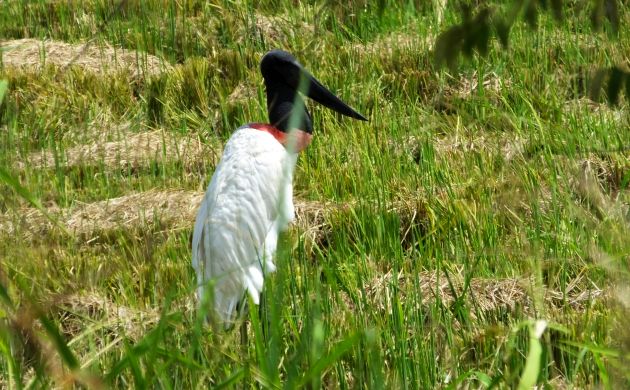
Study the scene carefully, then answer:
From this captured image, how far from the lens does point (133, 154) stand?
4.89 metres

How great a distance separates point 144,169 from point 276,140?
0.88m

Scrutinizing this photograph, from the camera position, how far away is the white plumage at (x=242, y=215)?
12.1ft

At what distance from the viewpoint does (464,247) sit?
3760mm

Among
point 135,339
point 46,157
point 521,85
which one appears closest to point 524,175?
point 521,85

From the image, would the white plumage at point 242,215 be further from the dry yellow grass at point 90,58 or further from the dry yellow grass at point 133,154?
the dry yellow grass at point 90,58

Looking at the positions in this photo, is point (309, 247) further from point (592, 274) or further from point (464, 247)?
point (592, 274)

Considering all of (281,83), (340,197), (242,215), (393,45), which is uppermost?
(281,83)

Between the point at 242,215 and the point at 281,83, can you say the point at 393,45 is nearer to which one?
the point at 281,83

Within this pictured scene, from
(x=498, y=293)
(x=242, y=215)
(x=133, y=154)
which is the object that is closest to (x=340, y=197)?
(x=242, y=215)

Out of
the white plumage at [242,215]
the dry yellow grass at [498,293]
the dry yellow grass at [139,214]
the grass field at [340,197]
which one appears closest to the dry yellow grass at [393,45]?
the grass field at [340,197]

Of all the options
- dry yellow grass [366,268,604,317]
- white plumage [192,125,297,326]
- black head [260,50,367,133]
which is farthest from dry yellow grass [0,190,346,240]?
dry yellow grass [366,268,604,317]

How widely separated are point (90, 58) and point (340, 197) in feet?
6.94

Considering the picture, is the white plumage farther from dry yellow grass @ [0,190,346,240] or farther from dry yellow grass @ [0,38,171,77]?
dry yellow grass @ [0,38,171,77]

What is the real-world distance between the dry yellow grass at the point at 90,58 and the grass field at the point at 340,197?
19 millimetres
